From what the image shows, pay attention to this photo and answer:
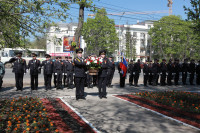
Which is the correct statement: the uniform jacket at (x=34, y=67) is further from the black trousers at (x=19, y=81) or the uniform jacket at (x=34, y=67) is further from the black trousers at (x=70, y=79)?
the black trousers at (x=70, y=79)

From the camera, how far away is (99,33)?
50.3 meters

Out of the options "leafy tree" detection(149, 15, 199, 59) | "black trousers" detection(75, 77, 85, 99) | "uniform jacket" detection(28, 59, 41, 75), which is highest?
"leafy tree" detection(149, 15, 199, 59)

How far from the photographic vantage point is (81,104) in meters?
8.92

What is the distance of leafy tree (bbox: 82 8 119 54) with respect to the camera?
49.7 metres

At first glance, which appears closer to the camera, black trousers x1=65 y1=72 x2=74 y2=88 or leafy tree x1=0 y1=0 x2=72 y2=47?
leafy tree x1=0 y1=0 x2=72 y2=47

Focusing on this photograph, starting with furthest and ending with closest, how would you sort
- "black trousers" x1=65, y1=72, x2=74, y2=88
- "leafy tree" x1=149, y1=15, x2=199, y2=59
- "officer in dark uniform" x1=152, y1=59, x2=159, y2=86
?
"leafy tree" x1=149, y1=15, x2=199, y2=59
"officer in dark uniform" x1=152, y1=59, x2=159, y2=86
"black trousers" x1=65, y1=72, x2=74, y2=88

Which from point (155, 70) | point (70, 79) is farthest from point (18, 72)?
point (155, 70)

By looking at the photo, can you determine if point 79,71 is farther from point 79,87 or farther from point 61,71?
point 61,71

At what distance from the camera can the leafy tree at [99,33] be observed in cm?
4969

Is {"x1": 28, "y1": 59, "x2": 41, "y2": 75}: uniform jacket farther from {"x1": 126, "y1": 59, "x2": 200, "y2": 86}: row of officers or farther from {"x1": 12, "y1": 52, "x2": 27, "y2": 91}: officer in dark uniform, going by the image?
{"x1": 126, "y1": 59, "x2": 200, "y2": 86}: row of officers

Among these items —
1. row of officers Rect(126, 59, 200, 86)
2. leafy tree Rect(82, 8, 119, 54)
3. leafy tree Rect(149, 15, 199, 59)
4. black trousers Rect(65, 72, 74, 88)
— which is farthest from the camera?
leafy tree Rect(149, 15, 199, 59)

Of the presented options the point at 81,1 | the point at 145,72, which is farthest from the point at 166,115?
the point at 145,72

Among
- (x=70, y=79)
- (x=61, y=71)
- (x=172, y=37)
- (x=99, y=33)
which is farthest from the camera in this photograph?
(x=172, y=37)

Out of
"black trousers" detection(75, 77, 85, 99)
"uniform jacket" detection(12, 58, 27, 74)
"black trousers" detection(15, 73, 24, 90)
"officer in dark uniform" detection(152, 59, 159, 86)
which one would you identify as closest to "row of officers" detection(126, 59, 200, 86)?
"officer in dark uniform" detection(152, 59, 159, 86)
